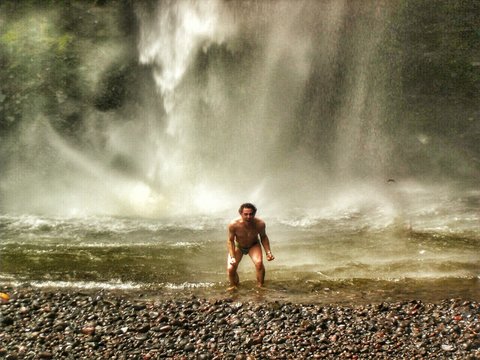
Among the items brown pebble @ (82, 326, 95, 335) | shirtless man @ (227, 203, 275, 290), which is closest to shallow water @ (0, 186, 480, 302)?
shirtless man @ (227, 203, 275, 290)

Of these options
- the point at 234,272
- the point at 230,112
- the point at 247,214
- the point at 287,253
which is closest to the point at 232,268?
the point at 234,272

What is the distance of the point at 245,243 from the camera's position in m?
10.7

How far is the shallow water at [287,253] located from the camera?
10.6 m

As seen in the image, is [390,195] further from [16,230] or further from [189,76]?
[16,230]

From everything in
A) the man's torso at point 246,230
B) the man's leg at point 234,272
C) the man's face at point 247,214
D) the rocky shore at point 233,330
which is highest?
the man's face at point 247,214

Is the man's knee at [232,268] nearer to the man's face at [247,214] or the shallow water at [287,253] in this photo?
the shallow water at [287,253]

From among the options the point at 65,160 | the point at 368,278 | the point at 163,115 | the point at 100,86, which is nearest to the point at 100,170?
the point at 65,160

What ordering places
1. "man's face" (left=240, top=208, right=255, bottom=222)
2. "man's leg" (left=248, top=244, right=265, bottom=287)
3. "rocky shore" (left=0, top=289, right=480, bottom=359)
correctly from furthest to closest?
"man's leg" (left=248, top=244, right=265, bottom=287)
"man's face" (left=240, top=208, right=255, bottom=222)
"rocky shore" (left=0, top=289, right=480, bottom=359)

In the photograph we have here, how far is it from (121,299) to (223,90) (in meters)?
14.4

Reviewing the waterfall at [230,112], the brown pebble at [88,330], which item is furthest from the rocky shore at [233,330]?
the waterfall at [230,112]

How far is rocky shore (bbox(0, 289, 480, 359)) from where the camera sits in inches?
318

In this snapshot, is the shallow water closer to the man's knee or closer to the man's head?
the man's knee

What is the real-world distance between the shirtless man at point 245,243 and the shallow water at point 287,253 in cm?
34

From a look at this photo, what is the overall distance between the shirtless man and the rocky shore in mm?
835
